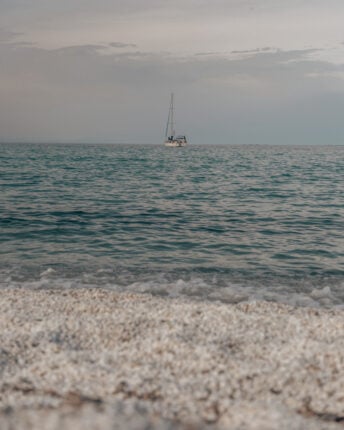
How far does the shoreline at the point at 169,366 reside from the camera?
516 centimetres

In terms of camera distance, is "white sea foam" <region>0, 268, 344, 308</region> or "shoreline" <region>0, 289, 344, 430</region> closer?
Result: "shoreline" <region>0, 289, 344, 430</region>

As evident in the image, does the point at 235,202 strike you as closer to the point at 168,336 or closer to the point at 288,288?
the point at 288,288

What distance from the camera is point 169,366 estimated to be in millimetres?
6352

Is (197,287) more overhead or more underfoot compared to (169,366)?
more underfoot

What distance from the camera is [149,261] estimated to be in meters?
14.4

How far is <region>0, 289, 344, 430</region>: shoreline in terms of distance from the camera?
16.9ft

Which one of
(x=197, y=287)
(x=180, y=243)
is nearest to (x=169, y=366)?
(x=197, y=287)

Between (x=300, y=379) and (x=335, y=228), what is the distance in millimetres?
14817

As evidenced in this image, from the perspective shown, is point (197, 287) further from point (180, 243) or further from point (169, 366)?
point (169, 366)

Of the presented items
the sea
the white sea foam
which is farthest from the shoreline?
the sea

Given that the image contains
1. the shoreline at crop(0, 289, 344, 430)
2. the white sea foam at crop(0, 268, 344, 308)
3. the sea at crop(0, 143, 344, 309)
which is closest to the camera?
the shoreline at crop(0, 289, 344, 430)

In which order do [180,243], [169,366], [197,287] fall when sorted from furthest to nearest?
1. [180,243]
2. [197,287]
3. [169,366]

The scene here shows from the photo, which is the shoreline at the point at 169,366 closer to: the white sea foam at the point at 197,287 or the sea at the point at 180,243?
the white sea foam at the point at 197,287

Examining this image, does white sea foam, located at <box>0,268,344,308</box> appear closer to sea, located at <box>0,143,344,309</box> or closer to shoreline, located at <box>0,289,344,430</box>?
sea, located at <box>0,143,344,309</box>
